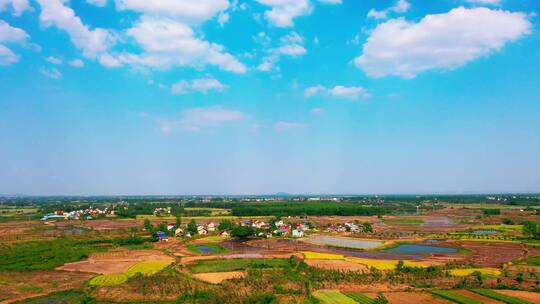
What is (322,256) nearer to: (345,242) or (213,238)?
(345,242)

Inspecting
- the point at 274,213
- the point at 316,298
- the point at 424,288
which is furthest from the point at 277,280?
the point at 274,213

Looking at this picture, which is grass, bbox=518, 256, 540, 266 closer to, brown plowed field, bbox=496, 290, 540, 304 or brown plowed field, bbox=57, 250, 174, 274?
brown plowed field, bbox=496, 290, 540, 304

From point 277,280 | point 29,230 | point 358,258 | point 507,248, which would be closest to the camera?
point 277,280

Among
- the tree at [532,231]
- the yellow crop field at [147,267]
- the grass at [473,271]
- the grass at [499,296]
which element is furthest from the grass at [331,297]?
the tree at [532,231]

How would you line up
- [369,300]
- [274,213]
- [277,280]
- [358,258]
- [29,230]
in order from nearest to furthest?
[369,300] → [277,280] → [358,258] → [29,230] → [274,213]

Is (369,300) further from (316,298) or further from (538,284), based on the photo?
(538,284)

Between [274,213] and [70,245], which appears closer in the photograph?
[70,245]

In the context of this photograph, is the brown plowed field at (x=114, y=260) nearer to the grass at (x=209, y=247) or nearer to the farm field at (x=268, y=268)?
the farm field at (x=268, y=268)

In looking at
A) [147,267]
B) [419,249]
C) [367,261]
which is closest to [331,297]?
[367,261]
